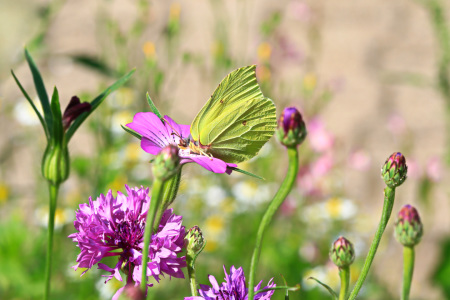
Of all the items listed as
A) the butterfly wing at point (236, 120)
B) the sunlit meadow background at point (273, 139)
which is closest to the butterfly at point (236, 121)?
the butterfly wing at point (236, 120)

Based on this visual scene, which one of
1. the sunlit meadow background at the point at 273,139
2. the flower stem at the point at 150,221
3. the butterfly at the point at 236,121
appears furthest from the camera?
the sunlit meadow background at the point at 273,139

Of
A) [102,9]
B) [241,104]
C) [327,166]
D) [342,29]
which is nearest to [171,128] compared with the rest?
[241,104]

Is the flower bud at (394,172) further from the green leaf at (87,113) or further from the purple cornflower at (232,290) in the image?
the green leaf at (87,113)

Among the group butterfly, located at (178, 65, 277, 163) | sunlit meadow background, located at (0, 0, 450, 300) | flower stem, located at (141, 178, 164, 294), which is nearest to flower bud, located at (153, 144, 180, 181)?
flower stem, located at (141, 178, 164, 294)

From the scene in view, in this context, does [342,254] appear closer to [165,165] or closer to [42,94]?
[165,165]

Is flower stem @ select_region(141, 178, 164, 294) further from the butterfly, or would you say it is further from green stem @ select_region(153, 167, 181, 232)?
the butterfly

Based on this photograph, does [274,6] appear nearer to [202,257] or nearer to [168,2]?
[168,2]

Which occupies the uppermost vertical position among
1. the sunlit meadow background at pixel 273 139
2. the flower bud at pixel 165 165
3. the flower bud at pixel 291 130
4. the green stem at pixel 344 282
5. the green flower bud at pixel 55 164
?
the sunlit meadow background at pixel 273 139

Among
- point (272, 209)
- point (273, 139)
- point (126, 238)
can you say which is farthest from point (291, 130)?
point (273, 139)
